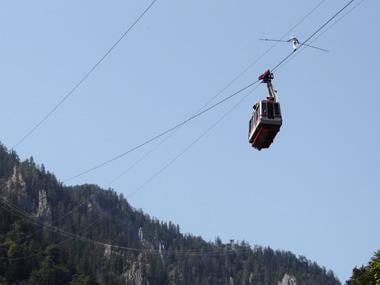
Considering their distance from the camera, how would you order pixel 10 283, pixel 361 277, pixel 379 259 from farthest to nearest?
pixel 10 283
pixel 361 277
pixel 379 259

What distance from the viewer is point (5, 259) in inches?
A: 6393

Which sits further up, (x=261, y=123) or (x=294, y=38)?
(x=294, y=38)

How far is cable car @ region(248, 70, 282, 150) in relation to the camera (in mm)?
28312

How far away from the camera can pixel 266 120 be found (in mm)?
28219

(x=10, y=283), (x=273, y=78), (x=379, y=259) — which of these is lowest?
(x=379, y=259)

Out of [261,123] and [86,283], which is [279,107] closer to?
[261,123]

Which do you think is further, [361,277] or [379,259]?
[361,277]

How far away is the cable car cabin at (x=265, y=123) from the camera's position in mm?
28297

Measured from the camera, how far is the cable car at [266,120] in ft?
92.9

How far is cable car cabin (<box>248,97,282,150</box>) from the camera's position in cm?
2830

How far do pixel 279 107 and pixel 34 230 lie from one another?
6833 inches

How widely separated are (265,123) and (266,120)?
0.36ft

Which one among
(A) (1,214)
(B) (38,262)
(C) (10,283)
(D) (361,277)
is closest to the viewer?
(D) (361,277)

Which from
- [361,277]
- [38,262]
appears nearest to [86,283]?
[38,262]
